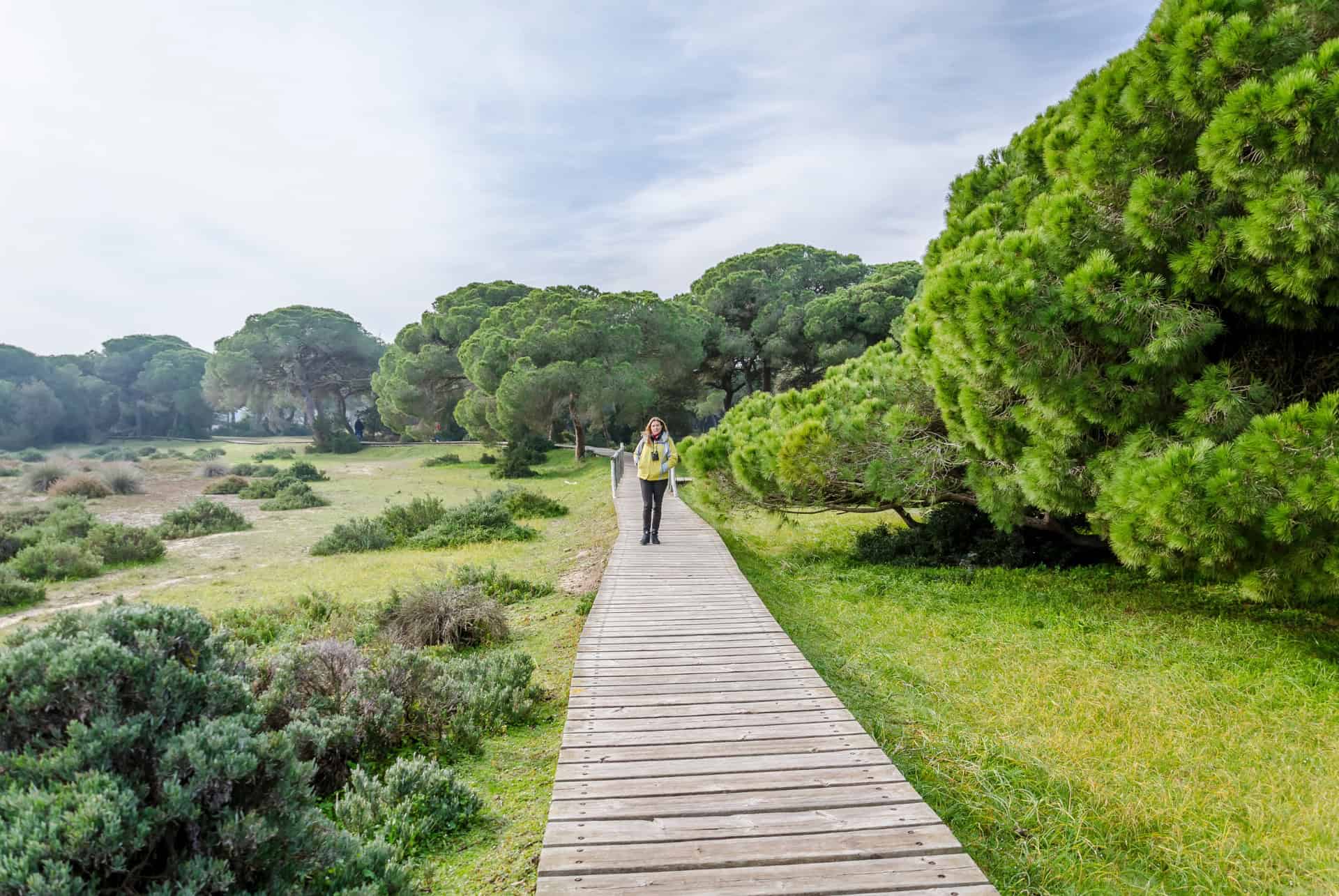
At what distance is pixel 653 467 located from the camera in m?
8.98

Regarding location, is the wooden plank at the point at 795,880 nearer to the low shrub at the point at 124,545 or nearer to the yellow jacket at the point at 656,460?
the yellow jacket at the point at 656,460

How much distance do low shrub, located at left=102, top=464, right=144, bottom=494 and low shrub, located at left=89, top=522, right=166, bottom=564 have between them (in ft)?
34.2

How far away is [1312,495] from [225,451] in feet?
164

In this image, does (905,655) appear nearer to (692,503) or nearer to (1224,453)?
(1224,453)

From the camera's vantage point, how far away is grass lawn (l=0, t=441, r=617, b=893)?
328 cm

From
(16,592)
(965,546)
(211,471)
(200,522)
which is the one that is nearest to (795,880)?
(965,546)

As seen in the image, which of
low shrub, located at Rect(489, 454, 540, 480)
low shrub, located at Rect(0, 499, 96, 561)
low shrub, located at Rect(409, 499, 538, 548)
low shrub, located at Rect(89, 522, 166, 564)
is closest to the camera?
low shrub, located at Rect(89, 522, 166, 564)

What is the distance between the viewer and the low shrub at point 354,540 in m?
13.4

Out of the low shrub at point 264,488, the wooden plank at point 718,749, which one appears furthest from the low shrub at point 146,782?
the low shrub at point 264,488

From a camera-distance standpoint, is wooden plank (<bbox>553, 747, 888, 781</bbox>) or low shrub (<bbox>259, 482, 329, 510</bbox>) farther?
low shrub (<bbox>259, 482, 329, 510</bbox>)

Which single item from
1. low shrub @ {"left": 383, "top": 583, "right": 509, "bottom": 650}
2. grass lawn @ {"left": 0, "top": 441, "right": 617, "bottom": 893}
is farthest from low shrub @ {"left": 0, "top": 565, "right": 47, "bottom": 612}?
low shrub @ {"left": 383, "top": 583, "right": 509, "bottom": 650}

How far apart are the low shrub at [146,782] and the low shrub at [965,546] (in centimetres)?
849

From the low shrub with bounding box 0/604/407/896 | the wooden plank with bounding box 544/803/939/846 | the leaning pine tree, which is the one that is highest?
the leaning pine tree

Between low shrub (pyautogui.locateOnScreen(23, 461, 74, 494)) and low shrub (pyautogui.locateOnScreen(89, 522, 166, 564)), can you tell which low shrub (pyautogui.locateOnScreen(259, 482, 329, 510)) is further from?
low shrub (pyautogui.locateOnScreen(23, 461, 74, 494))
